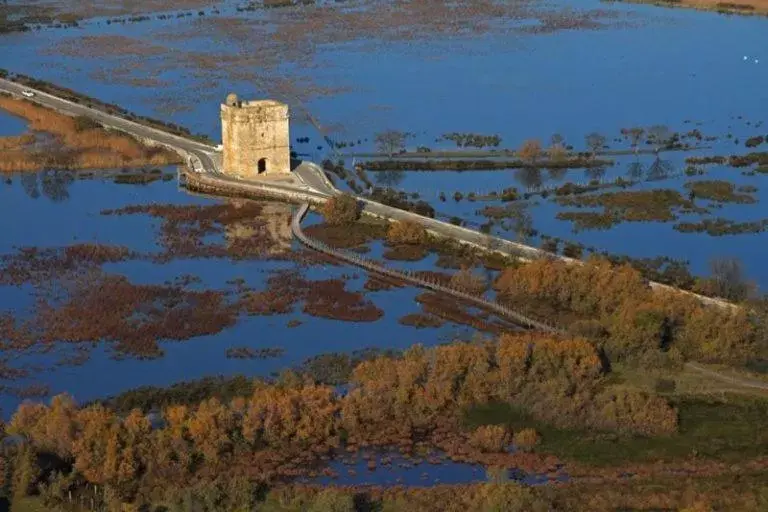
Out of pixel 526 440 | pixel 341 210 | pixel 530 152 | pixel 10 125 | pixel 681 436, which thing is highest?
pixel 530 152

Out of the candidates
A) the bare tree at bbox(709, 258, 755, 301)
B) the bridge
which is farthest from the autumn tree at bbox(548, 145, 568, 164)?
the bare tree at bbox(709, 258, 755, 301)

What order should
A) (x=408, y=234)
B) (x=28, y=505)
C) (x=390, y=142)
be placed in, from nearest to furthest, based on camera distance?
(x=28, y=505) < (x=408, y=234) < (x=390, y=142)

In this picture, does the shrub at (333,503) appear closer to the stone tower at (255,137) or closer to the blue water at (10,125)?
the stone tower at (255,137)

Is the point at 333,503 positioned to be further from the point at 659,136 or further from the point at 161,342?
the point at 659,136

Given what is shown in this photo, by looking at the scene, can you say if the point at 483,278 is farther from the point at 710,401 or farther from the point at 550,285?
the point at 710,401

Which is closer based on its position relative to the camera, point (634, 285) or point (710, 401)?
point (710, 401)

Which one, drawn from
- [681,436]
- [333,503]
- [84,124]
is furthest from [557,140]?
[333,503]

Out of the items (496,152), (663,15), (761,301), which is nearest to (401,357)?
(761,301)
